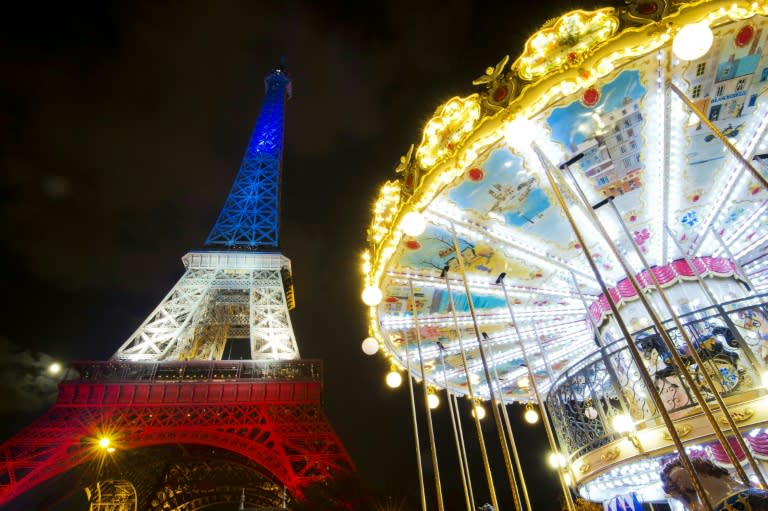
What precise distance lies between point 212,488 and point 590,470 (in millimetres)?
21572

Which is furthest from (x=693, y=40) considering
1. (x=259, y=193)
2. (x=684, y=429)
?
(x=259, y=193)

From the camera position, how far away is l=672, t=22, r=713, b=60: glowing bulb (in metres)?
2.89

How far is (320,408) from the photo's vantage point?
1564cm

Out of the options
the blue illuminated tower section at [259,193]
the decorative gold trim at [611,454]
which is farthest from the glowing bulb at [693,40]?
the blue illuminated tower section at [259,193]

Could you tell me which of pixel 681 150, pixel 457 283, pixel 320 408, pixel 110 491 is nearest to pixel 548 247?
pixel 457 283

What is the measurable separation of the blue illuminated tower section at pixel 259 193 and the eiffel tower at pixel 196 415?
6.78 ft

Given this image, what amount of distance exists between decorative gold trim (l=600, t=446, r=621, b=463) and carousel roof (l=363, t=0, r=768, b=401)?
7.10 feet

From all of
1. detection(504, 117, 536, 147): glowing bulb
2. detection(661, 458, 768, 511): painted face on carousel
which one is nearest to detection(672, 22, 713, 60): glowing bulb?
detection(504, 117, 536, 147): glowing bulb

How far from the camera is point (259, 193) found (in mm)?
31625

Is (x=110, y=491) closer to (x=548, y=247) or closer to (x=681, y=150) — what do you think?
(x=548, y=247)

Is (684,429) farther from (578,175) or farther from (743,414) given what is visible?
(578,175)

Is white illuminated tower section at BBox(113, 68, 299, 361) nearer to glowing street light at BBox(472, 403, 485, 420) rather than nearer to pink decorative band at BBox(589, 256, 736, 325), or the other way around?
glowing street light at BBox(472, 403, 485, 420)

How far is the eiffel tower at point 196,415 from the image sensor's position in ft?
43.1

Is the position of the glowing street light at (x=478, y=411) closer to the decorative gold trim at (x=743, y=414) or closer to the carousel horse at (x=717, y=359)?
the carousel horse at (x=717, y=359)
